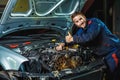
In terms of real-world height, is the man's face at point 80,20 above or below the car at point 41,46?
above

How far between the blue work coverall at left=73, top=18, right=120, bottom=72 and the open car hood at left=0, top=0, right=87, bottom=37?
842 mm

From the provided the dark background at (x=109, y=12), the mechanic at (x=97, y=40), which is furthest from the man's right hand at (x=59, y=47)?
the dark background at (x=109, y=12)

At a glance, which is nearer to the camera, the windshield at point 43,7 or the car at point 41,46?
the car at point 41,46

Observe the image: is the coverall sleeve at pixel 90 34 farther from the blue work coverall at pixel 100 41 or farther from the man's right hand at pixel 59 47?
the man's right hand at pixel 59 47

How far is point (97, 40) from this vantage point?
487 centimetres

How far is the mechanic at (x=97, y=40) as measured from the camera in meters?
4.70

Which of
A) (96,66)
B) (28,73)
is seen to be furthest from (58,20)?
(28,73)

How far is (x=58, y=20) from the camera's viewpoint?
18.8 feet

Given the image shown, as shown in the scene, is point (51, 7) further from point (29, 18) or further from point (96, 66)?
point (96, 66)

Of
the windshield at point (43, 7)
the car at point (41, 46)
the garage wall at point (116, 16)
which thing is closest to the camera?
the car at point (41, 46)

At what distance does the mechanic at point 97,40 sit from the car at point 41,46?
12 cm

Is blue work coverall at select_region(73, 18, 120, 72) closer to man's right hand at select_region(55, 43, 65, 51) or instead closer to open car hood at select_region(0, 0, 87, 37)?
man's right hand at select_region(55, 43, 65, 51)

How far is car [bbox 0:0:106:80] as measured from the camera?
4.34 m

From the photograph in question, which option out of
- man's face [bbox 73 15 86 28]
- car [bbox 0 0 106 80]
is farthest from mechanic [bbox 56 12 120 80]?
car [bbox 0 0 106 80]
